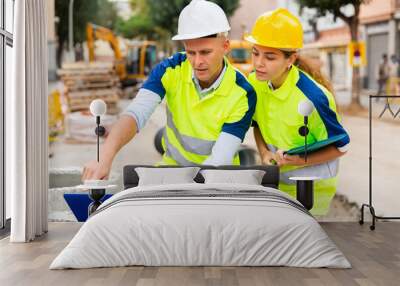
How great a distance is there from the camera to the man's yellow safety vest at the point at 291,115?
19.9 feet

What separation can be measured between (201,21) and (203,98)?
748 millimetres

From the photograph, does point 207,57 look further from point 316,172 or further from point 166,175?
point 316,172

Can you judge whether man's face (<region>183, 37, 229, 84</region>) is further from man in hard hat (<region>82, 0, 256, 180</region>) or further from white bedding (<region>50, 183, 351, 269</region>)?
white bedding (<region>50, 183, 351, 269</region>)

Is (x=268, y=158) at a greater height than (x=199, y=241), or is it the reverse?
(x=268, y=158)

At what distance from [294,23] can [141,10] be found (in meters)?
1.65

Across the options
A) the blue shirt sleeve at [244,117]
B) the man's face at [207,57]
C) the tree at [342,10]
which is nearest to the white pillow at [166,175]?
the blue shirt sleeve at [244,117]

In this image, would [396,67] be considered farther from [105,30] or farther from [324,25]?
[105,30]

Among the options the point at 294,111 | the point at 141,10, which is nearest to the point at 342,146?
the point at 294,111

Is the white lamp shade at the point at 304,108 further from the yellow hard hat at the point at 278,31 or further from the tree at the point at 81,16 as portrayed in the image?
the tree at the point at 81,16

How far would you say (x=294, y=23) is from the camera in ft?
20.7

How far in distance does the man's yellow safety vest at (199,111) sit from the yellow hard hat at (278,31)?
0.39 meters

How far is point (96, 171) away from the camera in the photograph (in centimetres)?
645

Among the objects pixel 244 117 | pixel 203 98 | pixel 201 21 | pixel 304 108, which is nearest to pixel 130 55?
pixel 201 21

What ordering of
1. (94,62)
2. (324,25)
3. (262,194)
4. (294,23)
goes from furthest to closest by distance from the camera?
(94,62) → (324,25) → (294,23) → (262,194)
